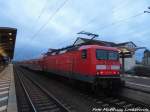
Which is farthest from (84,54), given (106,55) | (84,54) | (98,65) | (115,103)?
(115,103)

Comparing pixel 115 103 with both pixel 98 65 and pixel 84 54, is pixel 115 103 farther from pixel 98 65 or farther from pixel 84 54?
pixel 84 54

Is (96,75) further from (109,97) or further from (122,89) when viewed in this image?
(122,89)

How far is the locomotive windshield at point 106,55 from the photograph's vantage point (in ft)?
56.6

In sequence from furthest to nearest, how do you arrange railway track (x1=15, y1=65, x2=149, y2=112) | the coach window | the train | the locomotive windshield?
the coach window
the locomotive windshield
the train
railway track (x1=15, y1=65, x2=149, y2=112)

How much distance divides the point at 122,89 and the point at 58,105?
6.42 metres

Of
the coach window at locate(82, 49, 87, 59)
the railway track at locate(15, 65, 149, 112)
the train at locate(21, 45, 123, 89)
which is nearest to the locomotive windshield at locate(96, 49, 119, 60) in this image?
the train at locate(21, 45, 123, 89)

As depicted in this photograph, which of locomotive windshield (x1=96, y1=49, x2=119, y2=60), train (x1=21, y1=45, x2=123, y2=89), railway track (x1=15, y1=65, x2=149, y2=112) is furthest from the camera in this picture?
locomotive windshield (x1=96, y1=49, x2=119, y2=60)

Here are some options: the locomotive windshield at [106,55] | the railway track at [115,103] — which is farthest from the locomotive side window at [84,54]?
the railway track at [115,103]

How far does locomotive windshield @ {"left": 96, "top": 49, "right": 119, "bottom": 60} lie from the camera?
17250mm

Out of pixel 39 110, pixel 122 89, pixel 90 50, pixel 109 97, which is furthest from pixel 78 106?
pixel 122 89

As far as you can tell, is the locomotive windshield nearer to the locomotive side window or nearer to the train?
the train

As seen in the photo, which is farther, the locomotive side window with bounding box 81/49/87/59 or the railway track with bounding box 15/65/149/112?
the locomotive side window with bounding box 81/49/87/59

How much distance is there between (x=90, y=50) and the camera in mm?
17172

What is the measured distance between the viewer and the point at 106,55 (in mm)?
17531
